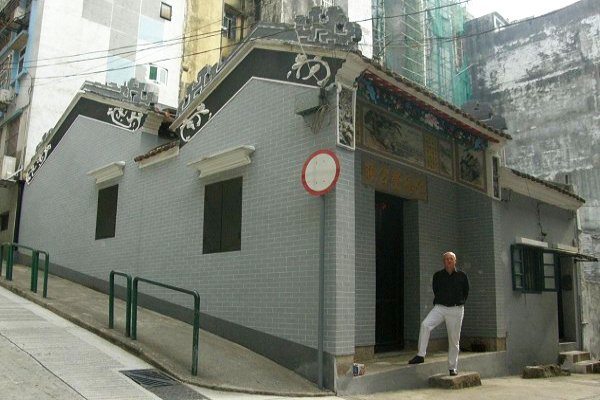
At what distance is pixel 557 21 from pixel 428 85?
708 centimetres

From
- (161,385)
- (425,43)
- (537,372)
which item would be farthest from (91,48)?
(537,372)

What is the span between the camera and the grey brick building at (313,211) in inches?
296

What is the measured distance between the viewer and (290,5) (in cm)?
2670

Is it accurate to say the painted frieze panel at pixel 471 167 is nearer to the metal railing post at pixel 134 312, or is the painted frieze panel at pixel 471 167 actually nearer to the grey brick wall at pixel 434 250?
the grey brick wall at pixel 434 250

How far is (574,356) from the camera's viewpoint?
41.4 feet

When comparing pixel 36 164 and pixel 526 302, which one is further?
pixel 36 164

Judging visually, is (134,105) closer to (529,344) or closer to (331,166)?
(331,166)

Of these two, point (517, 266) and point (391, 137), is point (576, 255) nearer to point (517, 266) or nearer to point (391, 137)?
point (517, 266)

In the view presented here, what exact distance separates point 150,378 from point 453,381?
4.19 metres

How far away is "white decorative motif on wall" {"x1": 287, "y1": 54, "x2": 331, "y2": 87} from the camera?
25.1 ft

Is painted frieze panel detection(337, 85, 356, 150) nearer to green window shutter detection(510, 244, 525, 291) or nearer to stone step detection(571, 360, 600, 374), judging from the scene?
green window shutter detection(510, 244, 525, 291)

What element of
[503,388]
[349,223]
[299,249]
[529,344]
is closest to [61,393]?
[299,249]

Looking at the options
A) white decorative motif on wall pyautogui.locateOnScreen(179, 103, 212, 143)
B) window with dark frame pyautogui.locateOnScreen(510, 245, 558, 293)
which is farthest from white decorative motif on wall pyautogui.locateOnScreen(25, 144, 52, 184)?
window with dark frame pyautogui.locateOnScreen(510, 245, 558, 293)

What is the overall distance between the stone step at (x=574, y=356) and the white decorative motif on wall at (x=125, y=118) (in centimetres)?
1088
